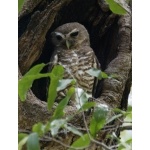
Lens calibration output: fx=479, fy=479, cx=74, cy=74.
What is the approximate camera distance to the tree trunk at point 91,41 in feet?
5.27

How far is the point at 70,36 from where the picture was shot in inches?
83.7

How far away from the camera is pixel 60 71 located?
1.10 meters

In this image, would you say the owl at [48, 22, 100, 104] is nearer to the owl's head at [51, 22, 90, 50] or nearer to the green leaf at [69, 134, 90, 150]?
the owl's head at [51, 22, 90, 50]

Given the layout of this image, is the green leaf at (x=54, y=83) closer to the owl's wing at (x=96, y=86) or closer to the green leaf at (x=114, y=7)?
the green leaf at (x=114, y=7)

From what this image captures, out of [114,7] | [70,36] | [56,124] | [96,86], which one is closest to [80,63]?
[96,86]

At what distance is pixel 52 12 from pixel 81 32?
15.9 inches

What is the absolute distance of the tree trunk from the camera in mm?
1607

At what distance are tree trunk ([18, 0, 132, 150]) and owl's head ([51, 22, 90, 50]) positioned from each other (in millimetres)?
26

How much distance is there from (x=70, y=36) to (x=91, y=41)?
113 mm

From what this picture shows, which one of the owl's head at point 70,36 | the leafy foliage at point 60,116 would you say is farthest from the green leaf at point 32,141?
the owl's head at point 70,36

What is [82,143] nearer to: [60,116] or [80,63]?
[60,116]

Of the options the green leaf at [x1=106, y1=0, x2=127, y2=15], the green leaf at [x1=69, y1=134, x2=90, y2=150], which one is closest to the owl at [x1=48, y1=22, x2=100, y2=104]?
the green leaf at [x1=106, y1=0, x2=127, y2=15]
